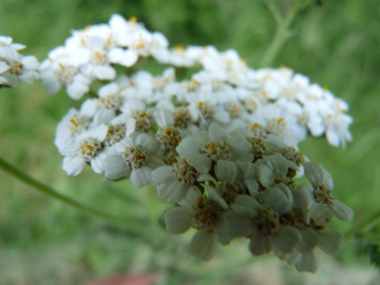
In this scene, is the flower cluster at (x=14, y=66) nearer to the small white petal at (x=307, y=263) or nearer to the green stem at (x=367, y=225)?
the small white petal at (x=307, y=263)

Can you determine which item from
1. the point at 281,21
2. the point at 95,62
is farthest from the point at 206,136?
the point at 281,21

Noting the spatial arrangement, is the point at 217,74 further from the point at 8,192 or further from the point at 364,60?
the point at 8,192

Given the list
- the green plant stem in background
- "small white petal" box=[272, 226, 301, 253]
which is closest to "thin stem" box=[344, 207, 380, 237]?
"small white petal" box=[272, 226, 301, 253]

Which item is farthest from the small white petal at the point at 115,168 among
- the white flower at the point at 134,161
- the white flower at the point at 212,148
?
the white flower at the point at 212,148

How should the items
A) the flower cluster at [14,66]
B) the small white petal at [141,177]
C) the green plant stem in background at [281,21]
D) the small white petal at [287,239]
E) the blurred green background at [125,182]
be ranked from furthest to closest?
the blurred green background at [125,182] → the green plant stem in background at [281,21] → the flower cluster at [14,66] → the small white petal at [141,177] → the small white petal at [287,239]

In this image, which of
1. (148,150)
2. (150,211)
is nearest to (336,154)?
(150,211)

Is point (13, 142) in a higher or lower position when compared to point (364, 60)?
lower

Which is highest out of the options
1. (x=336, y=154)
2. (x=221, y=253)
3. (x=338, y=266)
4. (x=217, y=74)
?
(x=336, y=154)

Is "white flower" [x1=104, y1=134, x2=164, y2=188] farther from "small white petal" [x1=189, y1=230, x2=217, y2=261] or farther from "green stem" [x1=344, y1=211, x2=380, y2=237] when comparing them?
"green stem" [x1=344, y1=211, x2=380, y2=237]

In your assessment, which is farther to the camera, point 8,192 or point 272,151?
point 8,192

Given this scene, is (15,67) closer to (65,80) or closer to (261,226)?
(65,80)
